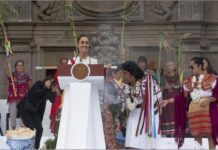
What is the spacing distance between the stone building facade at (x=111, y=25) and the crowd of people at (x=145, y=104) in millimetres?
3256

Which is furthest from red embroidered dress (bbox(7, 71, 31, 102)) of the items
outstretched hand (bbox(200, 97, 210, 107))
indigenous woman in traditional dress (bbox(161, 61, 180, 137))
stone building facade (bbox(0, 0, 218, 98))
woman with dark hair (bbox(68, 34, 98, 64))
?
outstretched hand (bbox(200, 97, 210, 107))

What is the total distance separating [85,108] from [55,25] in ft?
27.7

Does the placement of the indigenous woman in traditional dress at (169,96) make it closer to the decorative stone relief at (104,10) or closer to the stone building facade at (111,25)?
the stone building facade at (111,25)

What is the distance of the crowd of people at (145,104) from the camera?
909cm

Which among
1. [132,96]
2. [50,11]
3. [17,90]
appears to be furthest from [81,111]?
[50,11]

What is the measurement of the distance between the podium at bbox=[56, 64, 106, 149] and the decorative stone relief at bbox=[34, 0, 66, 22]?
816 cm

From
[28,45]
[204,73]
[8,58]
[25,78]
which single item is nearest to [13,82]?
[25,78]

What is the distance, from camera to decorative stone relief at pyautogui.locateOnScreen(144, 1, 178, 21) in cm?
1652

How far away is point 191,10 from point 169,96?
468cm

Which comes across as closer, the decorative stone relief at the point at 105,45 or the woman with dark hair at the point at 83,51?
the woman with dark hair at the point at 83,51

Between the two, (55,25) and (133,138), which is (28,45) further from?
(133,138)

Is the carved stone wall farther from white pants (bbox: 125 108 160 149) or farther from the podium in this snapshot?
the podium

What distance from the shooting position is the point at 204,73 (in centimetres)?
1052

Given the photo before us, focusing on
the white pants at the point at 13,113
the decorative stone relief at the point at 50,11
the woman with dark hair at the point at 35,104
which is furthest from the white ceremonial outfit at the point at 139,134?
the decorative stone relief at the point at 50,11
